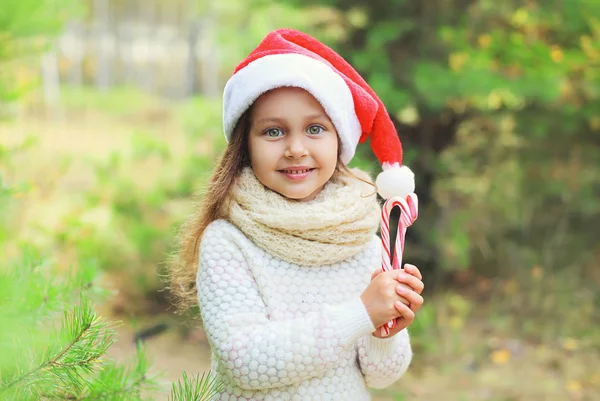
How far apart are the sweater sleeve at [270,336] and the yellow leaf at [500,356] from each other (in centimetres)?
260

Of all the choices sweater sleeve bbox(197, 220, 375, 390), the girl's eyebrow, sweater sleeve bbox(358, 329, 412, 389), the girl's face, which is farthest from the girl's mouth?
sweater sleeve bbox(358, 329, 412, 389)

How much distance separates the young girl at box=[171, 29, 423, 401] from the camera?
1271mm

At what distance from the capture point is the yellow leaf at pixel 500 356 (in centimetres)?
366

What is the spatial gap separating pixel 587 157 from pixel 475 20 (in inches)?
51.2

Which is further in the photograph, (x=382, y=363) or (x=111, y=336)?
(x=382, y=363)

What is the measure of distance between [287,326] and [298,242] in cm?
19

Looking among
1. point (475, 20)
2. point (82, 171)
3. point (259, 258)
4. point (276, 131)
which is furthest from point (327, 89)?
point (82, 171)

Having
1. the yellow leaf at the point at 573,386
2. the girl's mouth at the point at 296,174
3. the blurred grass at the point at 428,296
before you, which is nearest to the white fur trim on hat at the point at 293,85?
the girl's mouth at the point at 296,174

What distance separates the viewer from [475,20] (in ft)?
13.0

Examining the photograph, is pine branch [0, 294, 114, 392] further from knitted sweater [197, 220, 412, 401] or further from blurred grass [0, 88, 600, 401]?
blurred grass [0, 88, 600, 401]

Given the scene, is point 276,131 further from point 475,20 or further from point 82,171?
point 82,171

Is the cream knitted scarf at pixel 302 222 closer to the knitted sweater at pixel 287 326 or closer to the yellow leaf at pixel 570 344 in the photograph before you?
the knitted sweater at pixel 287 326

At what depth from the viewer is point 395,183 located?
1398mm

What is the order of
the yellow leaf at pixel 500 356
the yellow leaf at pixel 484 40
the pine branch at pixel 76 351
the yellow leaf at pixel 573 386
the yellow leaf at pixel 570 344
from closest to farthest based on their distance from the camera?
the pine branch at pixel 76 351 → the yellow leaf at pixel 573 386 → the yellow leaf at pixel 500 356 → the yellow leaf at pixel 570 344 → the yellow leaf at pixel 484 40
